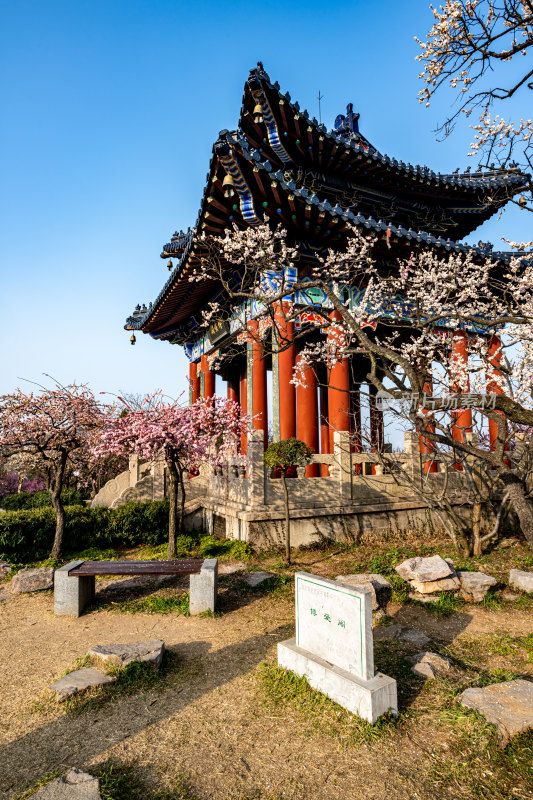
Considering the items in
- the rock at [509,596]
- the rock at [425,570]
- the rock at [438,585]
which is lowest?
the rock at [509,596]

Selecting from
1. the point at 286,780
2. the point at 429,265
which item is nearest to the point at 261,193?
the point at 429,265

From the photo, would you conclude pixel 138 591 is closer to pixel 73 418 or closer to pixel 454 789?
pixel 73 418

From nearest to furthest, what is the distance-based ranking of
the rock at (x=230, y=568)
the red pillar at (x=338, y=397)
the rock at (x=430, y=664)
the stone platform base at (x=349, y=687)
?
the stone platform base at (x=349, y=687) → the rock at (x=430, y=664) → the rock at (x=230, y=568) → the red pillar at (x=338, y=397)

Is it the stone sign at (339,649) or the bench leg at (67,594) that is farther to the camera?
the bench leg at (67,594)

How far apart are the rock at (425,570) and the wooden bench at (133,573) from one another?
309cm

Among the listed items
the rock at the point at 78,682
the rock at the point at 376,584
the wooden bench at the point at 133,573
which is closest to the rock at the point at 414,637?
the rock at the point at 376,584

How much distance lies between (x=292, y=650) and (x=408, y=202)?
15262 millimetres

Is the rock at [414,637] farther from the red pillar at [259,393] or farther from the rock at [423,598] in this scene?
the red pillar at [259,393]

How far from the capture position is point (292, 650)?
4355mm

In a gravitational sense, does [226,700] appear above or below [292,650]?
below

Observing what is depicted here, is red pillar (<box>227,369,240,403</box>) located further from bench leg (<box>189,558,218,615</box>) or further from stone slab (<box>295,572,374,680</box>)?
stone slab (<box>295,572,374,680</box>)

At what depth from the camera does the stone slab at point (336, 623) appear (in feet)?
12.1

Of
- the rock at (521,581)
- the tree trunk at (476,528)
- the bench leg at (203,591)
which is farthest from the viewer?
the tree trunk at (476,528)

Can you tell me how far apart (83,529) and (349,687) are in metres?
8.53
